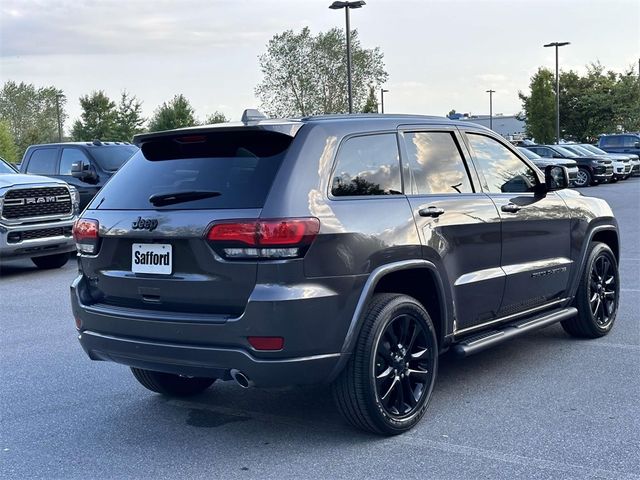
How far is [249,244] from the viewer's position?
151 inches

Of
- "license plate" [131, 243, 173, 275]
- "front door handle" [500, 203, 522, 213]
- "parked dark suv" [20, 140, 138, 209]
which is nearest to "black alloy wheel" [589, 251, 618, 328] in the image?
"front door handle" [500, 203, 522, 213]

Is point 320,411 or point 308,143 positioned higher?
point 308,143

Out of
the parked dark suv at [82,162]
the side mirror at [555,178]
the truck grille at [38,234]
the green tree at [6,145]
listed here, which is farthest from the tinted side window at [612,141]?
the green tree at [6,145]

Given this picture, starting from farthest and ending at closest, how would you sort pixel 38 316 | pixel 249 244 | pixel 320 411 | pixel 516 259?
1. pixel 38 316
2. pixel 516 259
3. pixel 320 411
4. pixel 249 244

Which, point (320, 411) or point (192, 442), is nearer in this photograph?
point (192, 442)

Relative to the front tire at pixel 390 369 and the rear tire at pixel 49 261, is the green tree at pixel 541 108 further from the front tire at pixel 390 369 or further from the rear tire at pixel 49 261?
the front tire at pixel 390 369

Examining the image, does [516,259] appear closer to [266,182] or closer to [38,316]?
[266,182]

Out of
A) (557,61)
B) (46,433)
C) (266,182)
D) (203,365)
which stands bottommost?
(46,433)

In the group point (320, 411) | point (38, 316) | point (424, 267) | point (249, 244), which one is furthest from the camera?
point (38, 316)

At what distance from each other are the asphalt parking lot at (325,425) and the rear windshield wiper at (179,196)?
1368 mm

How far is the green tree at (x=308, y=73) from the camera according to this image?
5191 centimetres

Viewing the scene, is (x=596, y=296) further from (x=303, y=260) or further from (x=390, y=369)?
(x=303, y=260)

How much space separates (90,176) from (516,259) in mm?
9415

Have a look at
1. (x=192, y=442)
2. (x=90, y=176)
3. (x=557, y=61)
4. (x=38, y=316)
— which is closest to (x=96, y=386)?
(x=192, y=442)
